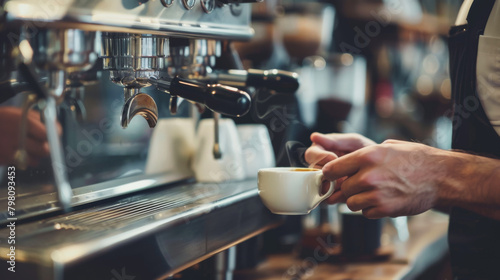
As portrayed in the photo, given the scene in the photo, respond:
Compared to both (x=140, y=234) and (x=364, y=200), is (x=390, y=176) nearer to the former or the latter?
(x=364, y=200)

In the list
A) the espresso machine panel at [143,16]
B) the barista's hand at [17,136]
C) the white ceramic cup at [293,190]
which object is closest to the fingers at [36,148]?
the barista's hand at [17,136]

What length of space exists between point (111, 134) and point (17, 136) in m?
0.23

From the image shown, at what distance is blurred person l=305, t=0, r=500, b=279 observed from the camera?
2.87 ft

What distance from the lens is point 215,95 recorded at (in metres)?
0.86

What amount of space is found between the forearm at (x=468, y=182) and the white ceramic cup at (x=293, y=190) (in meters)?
0.18

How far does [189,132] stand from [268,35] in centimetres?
81

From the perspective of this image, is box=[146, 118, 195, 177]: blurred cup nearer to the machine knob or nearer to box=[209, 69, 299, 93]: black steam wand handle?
box=[209, 69, 299, 93]: black steam wand handle

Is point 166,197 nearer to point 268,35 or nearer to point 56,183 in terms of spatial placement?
point 56,183

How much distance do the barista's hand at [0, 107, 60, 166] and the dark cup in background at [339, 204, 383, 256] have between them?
811 mm

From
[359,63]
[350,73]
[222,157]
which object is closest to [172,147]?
[222,157]

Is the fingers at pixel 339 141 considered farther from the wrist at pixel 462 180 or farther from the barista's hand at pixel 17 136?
the barista's hand at pixel 17 136

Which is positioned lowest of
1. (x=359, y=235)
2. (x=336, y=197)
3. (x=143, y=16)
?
(x=359, y=235)

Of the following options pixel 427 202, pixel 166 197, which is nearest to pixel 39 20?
pixel 166 197

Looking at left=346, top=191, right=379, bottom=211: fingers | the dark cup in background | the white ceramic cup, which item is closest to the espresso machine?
the white ceramic cup
